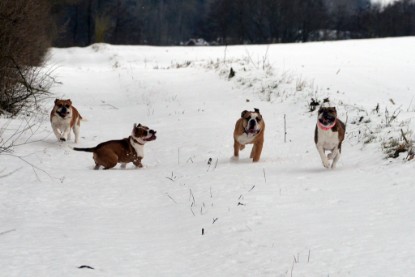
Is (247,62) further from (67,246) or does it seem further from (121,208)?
(67,246)

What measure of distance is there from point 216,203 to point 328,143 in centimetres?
251

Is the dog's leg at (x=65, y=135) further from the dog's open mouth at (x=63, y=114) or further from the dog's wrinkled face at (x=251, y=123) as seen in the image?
the dog's wrinkled face at (x=251, y=123)

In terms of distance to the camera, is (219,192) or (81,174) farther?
(81,174)

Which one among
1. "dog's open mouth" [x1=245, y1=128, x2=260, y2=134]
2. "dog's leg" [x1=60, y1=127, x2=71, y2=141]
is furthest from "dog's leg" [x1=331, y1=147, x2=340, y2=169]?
"dog's leg" [x1=60, y1=127, x2=71, y2=141]

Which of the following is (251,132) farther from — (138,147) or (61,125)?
(61,125)

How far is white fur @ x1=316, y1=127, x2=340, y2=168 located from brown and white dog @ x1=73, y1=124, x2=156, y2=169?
2.90m

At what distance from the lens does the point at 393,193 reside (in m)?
5.80

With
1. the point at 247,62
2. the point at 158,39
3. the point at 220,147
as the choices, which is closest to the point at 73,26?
the point at 158,39

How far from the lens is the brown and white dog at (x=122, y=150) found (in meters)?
8.65

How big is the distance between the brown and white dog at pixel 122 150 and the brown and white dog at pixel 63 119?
182 centimetres

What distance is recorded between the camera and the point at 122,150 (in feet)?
29.1

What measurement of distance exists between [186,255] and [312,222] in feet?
4.38

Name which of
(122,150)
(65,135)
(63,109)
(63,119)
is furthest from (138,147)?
(65,135)

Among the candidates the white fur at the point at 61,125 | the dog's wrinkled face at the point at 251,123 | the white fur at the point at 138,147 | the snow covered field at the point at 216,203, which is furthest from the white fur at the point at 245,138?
the white fur at the point at 61,125
